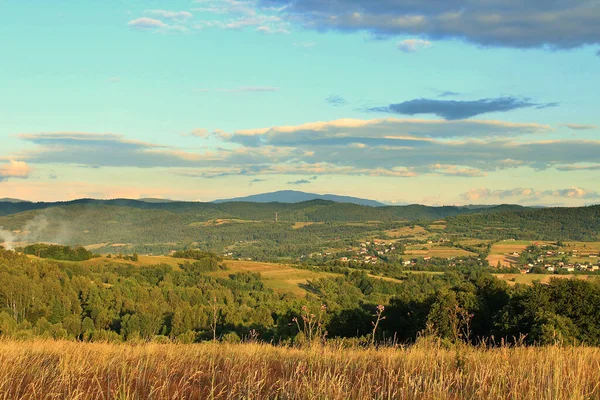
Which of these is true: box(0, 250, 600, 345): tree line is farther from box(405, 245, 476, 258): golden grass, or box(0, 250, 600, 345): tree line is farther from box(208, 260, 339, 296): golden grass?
box(405, 245, 476, 258): golden grass

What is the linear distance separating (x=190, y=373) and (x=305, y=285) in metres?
96.2

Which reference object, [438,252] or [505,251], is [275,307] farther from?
[438,252]

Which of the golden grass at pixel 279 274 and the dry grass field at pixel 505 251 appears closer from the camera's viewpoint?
the golden grass at pixel 279 274

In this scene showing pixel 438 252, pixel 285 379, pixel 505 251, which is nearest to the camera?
pixel 285 379

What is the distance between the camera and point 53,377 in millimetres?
5770

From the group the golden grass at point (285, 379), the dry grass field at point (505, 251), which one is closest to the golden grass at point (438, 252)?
the dry grass field at point (505, 251)

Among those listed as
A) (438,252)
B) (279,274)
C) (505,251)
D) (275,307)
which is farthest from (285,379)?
(438,252)

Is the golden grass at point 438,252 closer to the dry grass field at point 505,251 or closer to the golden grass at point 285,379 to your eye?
the dry grass field at point 505,251

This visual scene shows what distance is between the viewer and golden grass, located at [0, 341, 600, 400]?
4.96 meters

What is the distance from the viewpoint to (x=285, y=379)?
5.82m

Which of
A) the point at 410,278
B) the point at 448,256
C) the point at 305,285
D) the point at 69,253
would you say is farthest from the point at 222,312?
the point at 448,256

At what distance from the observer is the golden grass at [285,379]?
496 cm

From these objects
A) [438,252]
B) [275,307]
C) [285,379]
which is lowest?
[438,252]

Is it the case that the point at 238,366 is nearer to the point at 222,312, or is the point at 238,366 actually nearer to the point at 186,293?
the point at 222,312
